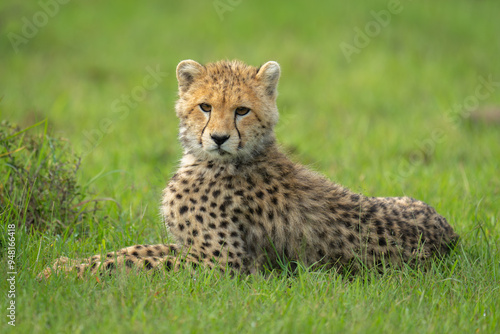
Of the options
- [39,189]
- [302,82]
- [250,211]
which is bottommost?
[250,211]

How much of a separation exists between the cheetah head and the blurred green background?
3.69 feet

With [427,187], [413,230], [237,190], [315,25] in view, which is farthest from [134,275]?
[315,25]

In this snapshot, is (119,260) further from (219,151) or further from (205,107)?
(205,107)

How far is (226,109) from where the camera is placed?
4387 millimetres

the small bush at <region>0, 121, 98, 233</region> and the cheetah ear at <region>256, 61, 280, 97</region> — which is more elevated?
the cheetah ear at <region>256, 61, 280, 97</region>

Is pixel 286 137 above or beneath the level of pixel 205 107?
beneath

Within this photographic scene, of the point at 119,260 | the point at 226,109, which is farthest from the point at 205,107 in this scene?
the point at 119,260

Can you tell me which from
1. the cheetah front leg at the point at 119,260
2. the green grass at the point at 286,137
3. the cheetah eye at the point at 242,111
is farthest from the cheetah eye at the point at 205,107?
the green grass at the point at 286,137

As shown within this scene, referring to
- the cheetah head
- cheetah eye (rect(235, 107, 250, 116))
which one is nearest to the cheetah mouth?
the cheetah head

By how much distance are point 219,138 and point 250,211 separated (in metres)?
0.54

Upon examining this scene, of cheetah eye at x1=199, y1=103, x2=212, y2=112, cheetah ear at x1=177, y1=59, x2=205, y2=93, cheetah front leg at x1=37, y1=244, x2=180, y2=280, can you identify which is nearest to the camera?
cheetah front leg at x1=37, y1=244, x2=180, y2=280

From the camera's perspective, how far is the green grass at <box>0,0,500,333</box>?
3.60 m

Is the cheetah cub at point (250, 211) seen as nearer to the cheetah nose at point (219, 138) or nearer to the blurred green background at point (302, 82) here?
the cheetah nose at point (219, 138)

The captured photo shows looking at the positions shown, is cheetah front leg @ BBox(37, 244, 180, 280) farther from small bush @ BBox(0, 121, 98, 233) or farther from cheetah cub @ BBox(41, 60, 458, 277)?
small bush @ BBox(0, 121, 98, 233)
